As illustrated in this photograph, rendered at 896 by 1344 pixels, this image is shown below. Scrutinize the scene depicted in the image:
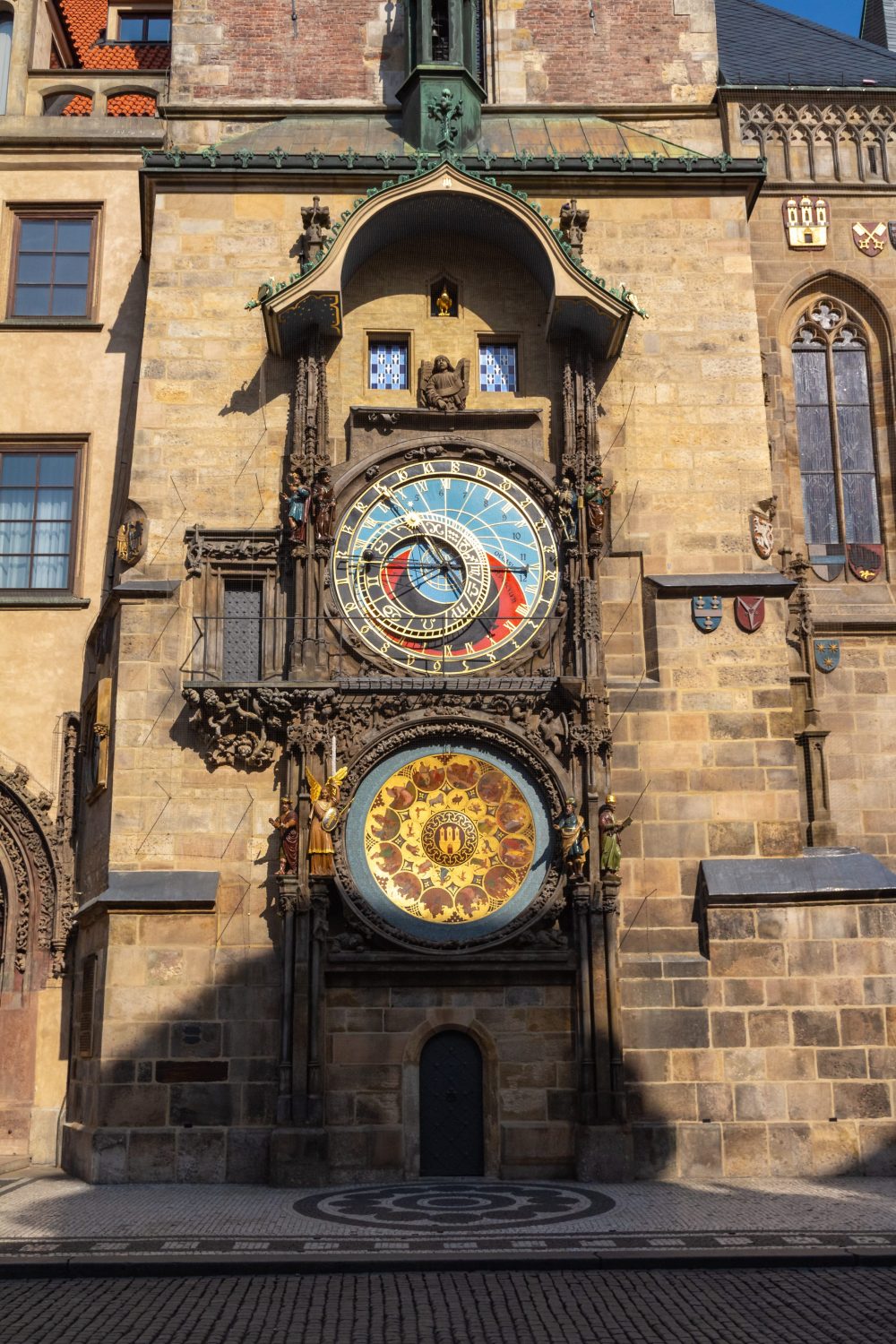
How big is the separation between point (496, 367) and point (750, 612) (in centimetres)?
392

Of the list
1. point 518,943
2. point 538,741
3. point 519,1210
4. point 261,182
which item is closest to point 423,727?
point 538,741

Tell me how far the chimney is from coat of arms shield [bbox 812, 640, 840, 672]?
11.3 meters

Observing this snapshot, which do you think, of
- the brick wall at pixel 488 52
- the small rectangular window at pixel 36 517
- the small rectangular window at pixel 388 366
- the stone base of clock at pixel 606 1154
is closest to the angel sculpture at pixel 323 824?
the stone base of clock at pixel 606 1154

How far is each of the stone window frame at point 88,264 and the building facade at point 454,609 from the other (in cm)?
9

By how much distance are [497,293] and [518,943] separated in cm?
717

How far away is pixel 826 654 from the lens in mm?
17672

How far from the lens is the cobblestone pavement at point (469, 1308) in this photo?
8250 mm

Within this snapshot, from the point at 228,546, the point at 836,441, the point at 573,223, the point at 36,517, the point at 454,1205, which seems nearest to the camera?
the point at 454,1205

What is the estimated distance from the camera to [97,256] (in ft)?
63.2

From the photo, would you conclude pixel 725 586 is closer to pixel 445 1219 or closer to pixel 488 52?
pixel 445 1219

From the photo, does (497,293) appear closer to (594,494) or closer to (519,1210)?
(594,494)

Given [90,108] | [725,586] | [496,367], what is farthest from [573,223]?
[90,108]

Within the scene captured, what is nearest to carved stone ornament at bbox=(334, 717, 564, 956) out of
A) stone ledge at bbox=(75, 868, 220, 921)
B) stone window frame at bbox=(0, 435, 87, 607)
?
stone ledge at bbox=(75, 868, 220, 921)

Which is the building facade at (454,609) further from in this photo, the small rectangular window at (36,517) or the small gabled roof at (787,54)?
the small gabled roof at (787,54)
